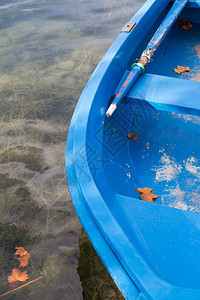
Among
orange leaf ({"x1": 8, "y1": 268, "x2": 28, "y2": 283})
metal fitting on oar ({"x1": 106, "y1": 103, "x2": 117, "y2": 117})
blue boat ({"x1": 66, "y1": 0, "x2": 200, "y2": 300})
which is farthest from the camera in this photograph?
orange leaf ({"x1": 8, "y1": 268, "x2": 28, "y2": 283})

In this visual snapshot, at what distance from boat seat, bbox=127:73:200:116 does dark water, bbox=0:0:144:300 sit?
1.26 meters

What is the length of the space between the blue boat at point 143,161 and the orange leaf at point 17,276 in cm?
105

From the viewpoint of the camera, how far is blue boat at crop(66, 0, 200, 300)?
1421 mm

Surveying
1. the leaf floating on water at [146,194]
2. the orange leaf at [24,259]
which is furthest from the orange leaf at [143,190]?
the orange leaf at [24,259]

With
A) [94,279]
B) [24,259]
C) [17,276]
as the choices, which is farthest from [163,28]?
[17,276]

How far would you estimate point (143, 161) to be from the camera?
2.44 meters

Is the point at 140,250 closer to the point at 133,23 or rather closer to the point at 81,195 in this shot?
the point at 81,195

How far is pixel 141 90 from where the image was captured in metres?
2.28

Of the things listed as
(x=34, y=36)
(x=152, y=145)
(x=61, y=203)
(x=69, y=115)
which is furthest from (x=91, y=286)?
(x=34, y=36)

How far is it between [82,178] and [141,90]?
93 centimetres

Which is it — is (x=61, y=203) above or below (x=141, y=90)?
below

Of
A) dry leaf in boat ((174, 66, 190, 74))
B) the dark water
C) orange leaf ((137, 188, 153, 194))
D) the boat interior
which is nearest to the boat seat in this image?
the boat interior

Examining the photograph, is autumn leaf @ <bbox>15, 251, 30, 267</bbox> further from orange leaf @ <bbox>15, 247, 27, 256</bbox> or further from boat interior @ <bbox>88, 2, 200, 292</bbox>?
boat interior @ <bbox>88, 2, 200, 292</bbox>

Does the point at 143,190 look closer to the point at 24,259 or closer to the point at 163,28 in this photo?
the point at 24,259
